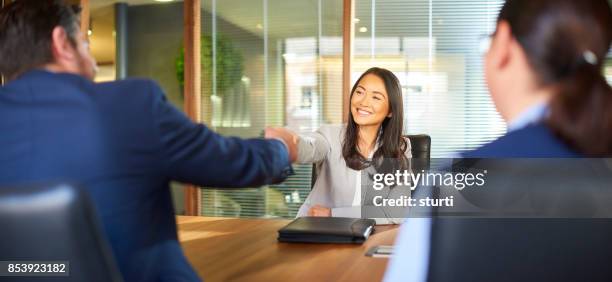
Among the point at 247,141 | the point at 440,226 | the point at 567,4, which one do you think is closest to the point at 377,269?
the point at 247,141

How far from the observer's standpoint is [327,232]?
122 cm

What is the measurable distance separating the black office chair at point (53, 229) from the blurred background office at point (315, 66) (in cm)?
255

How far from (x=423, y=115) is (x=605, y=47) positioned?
258 cm

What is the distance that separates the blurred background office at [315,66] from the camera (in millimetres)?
3121

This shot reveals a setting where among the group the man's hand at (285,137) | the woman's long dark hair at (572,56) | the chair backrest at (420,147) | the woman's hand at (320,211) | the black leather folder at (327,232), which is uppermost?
the woman's long dark hair at (572,56)

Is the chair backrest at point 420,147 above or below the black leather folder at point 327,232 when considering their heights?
above

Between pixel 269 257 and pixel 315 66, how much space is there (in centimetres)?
237

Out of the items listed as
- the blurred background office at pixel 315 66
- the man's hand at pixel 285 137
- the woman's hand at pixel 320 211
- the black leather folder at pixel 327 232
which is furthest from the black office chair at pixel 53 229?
the blurred background office at pixel 315 66

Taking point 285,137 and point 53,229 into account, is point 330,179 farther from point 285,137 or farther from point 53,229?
point 53,229

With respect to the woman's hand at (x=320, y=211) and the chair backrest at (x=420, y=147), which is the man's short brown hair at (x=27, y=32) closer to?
the woman's hand at (x=320, y=211)

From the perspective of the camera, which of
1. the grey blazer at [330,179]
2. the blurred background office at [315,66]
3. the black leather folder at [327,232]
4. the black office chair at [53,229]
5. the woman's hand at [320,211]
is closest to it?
the black office chair at [53,229]

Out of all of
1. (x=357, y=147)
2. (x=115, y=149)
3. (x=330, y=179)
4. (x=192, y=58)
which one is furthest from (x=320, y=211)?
(x=192, y=58)

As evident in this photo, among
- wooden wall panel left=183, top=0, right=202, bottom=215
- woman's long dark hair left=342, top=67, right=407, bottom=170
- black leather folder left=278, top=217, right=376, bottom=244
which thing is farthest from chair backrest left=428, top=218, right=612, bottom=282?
wooden wall panel left=183, top=0, right=202, bottom=215

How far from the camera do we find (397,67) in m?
3.24
